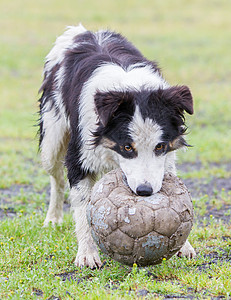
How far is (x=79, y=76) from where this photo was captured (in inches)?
221

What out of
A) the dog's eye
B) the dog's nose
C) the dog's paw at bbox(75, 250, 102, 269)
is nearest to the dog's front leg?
the dog's paw at bbox(75, 250, 102, 269)

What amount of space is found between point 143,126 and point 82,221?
1.51 metres

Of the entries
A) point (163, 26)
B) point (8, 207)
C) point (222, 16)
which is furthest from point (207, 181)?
point (222, 16)

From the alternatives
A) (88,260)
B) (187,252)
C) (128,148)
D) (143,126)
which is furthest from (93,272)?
(143,126)

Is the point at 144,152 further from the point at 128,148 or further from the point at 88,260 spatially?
the point at 88,260

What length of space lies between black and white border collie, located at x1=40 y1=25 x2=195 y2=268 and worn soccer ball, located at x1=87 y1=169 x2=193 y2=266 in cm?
13

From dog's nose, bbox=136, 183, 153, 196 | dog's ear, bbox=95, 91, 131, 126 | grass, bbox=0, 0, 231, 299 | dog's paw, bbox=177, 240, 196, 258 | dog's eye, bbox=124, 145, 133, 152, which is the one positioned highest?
dog's ear, bbox=95, 91, 131, 126

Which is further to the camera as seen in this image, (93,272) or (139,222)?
(93,272)

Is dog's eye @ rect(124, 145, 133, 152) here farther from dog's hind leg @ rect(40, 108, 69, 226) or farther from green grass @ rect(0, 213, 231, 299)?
dog's hind leg @ rect(40, 108, 69, 226)

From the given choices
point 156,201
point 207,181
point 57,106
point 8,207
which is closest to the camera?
point 156,201

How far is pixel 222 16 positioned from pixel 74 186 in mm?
24900

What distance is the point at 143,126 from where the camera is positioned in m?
4.50

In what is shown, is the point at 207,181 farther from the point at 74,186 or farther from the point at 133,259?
the point at 133,259

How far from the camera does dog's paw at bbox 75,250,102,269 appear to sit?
499 centimetres
